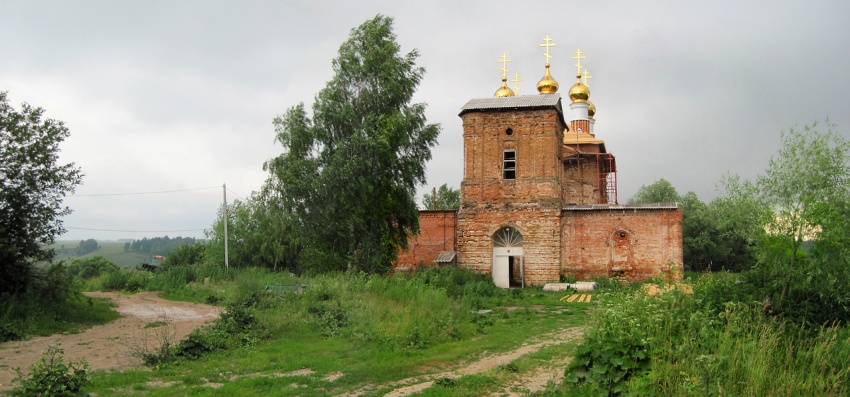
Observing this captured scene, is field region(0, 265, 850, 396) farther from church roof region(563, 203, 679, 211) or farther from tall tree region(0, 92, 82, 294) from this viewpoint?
church roof region(563, 203, 679, 211)

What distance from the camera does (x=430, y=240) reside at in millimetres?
31562

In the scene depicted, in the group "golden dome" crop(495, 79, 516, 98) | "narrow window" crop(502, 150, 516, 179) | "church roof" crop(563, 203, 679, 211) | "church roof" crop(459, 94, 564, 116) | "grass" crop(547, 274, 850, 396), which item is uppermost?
"golden dome" crop(495, 79, 516, 98)

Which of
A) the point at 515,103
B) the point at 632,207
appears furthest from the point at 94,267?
the point at 632,207

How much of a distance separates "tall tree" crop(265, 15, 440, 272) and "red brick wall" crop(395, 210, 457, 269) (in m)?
5.50

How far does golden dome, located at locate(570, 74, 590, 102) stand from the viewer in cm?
4178

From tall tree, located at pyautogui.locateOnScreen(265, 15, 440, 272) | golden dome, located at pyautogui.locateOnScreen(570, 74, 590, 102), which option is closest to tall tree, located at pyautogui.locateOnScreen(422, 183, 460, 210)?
golden dome, located at pyautogui.locateOnScreen(570, 74, 590, 102)

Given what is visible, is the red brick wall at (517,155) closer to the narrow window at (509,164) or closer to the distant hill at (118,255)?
the narrow window at (509,164)

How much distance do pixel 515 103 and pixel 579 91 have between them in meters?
13.5

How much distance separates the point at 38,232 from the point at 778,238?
627 inches

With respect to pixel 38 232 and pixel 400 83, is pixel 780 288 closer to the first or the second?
pixel 38 232

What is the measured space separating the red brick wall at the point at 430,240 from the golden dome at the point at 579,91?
15654mm

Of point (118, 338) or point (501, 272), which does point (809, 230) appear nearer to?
point (118, 338)

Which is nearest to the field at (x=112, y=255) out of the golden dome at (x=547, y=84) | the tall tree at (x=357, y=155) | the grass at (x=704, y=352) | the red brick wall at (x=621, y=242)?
the tall tree at (x=357, y=155)

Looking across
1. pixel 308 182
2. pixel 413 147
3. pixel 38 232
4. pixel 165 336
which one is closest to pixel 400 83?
pixel 413 147
